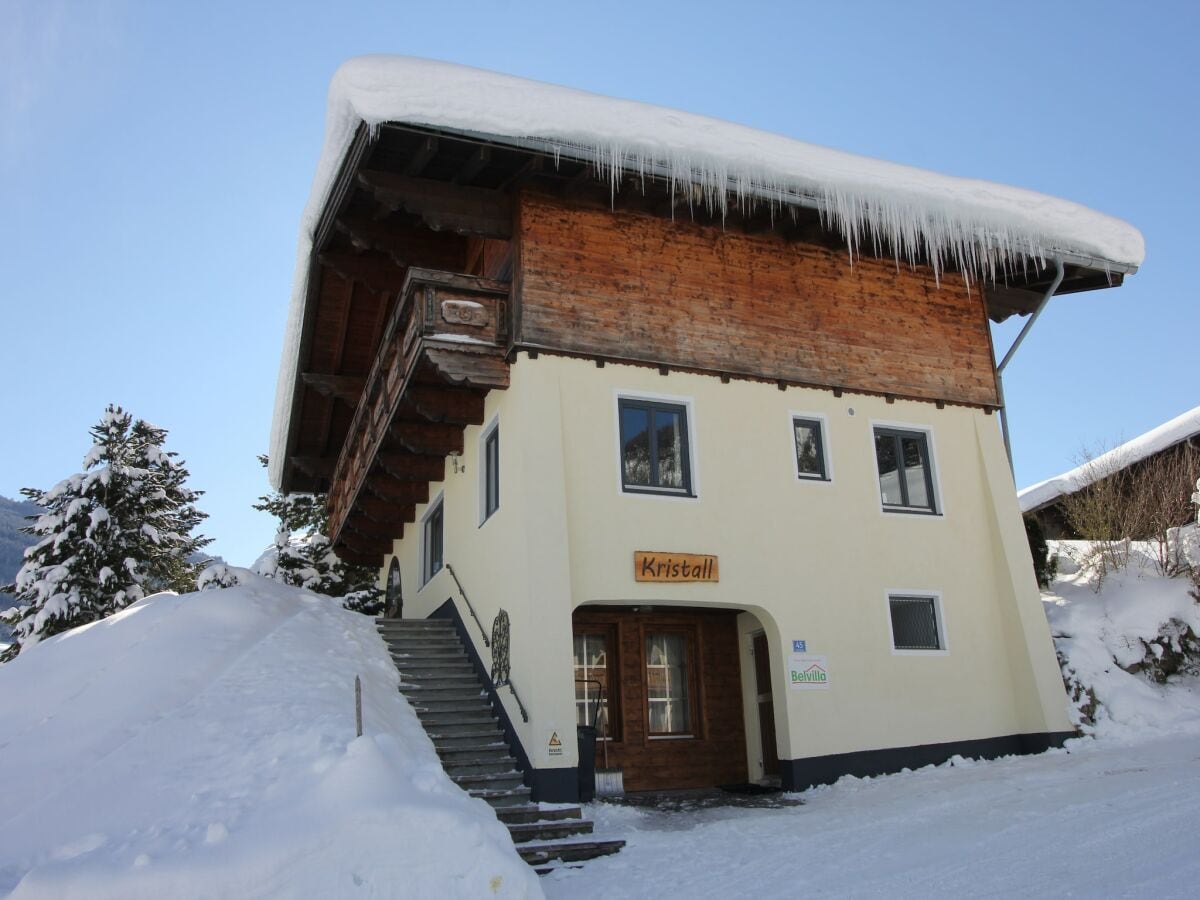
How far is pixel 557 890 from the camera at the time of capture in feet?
24.6

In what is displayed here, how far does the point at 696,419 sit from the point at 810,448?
190cm

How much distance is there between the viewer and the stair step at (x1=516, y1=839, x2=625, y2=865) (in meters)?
8.30

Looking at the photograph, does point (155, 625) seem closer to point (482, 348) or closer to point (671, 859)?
point (482, 348)

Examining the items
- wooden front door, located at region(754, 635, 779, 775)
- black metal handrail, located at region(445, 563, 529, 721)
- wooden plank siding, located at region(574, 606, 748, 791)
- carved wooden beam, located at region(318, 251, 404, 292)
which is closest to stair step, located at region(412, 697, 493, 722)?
black metal handrail, located at region(445, 563, 529, 721)

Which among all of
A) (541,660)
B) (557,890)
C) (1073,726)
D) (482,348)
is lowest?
(557,890)

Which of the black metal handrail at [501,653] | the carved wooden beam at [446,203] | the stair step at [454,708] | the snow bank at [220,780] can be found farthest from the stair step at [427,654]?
the carved wooden beam at [446,203]

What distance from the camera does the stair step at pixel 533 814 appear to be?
9242 mm

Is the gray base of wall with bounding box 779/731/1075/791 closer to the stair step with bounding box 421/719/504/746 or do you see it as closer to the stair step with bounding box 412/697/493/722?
the stair step with bounding box 421/719/504/746

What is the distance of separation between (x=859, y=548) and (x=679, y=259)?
4.52m

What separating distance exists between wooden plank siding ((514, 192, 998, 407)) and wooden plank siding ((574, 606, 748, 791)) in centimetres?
357

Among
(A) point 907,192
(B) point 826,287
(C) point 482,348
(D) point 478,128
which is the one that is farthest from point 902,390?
(D) point 478,128

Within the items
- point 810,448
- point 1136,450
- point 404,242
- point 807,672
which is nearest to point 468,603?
point 807,672

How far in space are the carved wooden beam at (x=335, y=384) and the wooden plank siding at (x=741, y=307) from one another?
7.06m

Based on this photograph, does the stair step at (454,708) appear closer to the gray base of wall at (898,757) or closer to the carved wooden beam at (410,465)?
the gray base of wall at (898,757)
